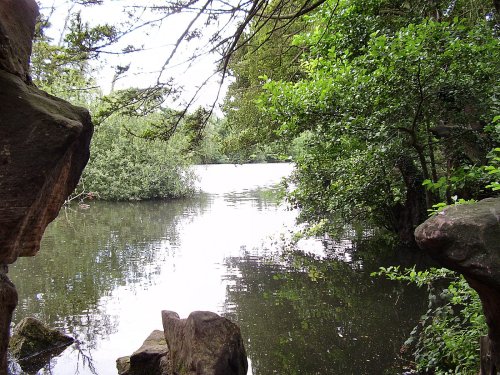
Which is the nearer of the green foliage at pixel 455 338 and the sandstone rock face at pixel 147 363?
the green foliage at pixel 455 338

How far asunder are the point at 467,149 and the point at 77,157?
534 cm

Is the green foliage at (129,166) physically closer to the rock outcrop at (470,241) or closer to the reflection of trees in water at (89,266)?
the reflection of trees in water at (89,266)

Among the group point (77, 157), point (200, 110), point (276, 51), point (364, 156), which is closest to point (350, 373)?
point (364, 156)

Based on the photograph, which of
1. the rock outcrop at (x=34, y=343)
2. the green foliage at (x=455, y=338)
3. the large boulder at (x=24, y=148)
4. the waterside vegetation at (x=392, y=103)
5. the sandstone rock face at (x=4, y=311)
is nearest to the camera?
the large boulder at (x=24, y=148)

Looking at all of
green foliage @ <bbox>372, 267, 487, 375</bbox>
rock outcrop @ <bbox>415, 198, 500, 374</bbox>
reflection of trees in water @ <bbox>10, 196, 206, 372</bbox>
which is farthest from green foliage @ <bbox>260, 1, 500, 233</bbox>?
reflection of trees in water @ <bbox>10, 196, 206, 372</bbox>

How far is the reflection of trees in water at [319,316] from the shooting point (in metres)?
6.75

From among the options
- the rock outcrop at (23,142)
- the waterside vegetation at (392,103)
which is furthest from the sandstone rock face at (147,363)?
the waterside vegetation at (392,103)

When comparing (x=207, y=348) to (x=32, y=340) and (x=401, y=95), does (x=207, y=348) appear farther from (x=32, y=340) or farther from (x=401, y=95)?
(x=401, y=95)

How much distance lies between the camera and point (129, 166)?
2684 cm

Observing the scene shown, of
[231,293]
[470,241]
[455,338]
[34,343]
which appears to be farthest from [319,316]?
[470,241]

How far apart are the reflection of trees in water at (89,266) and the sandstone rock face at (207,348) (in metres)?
2.37

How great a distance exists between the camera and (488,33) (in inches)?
226

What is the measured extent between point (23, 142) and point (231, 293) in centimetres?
732

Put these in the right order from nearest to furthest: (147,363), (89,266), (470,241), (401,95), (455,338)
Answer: (470,241) → (455,338) → (401,95) → (147,363) → (89,266)
